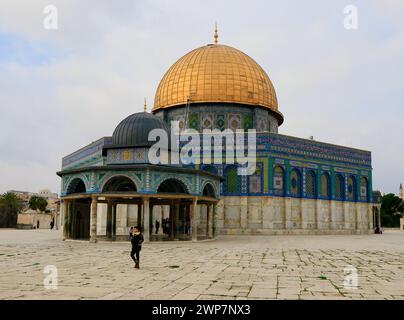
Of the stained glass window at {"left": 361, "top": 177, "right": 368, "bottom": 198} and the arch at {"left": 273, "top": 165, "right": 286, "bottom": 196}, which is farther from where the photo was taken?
the stained glass window at {"left": 361, "top": 177, "right": 368, "bottom": 198}

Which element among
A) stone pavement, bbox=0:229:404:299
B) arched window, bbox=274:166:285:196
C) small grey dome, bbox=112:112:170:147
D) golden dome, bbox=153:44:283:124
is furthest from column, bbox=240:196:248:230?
stone pavement, bbox=0:229:404:299

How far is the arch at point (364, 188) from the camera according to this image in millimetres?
38812

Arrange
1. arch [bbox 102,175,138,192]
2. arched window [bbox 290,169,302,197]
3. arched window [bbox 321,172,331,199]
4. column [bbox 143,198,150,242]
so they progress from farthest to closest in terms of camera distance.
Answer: arched window [bbox 321,172,331,199]
arched window [bbox 290,169,302,197]
arch [bbox 102,175,138,192]
column [bbox 143,198,150,242]

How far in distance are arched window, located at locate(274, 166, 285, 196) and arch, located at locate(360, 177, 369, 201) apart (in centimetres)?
961

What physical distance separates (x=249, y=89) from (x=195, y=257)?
81.9 feet

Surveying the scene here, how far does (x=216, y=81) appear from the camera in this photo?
36.8 metres

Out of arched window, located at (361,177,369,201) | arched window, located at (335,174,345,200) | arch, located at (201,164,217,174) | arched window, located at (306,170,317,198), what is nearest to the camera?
arch, located at (201,164,217,174)

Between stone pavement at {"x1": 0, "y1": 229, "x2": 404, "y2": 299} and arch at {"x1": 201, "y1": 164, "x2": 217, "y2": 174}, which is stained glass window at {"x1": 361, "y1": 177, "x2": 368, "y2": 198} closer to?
arch at {"x1": 201, "y1": 164, "x2": 217, "y2": 174}

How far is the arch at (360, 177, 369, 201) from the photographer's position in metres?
38.8

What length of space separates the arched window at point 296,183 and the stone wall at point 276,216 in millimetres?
549

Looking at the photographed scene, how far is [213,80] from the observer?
1451 inches

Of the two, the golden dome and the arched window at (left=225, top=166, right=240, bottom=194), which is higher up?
the golden dome
